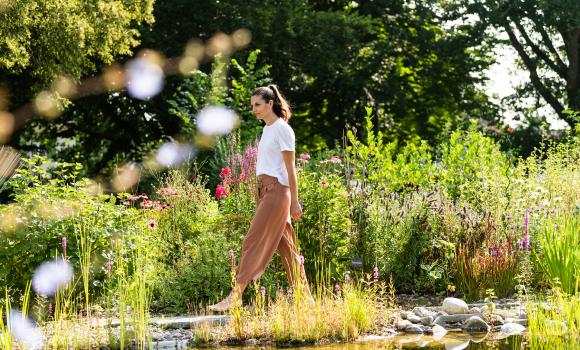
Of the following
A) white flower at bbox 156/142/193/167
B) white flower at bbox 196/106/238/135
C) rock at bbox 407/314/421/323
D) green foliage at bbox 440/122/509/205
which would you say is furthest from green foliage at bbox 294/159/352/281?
white flower at bbox 196/106/238/135

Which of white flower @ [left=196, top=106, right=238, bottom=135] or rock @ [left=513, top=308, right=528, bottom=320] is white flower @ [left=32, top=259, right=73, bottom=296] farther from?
white flower @ [left=196, top=106, right=238, bottom=135]

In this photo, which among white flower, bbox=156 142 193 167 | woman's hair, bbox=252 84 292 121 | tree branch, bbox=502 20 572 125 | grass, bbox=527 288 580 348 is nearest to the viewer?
grass, bbox=527 288 580 348

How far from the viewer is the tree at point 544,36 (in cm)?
2198

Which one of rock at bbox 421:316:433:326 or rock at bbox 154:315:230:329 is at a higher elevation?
rock at bbox 154:315:230:329

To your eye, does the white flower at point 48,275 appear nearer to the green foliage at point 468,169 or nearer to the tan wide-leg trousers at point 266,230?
the tan wide-leg trousers at point 266,230

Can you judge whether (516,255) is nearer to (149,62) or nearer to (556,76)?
(149,62)

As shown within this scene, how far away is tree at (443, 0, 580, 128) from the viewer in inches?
866

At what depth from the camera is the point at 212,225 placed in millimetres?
8844

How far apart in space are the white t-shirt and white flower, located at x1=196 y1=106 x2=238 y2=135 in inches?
350

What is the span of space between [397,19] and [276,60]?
449cm

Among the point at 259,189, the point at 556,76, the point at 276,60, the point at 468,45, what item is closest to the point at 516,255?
the point at 259,189

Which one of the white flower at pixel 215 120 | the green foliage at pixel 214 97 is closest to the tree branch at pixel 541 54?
the green foliage at pixel 214 97

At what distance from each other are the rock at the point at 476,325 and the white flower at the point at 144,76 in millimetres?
14141

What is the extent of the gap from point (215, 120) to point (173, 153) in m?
2.86
